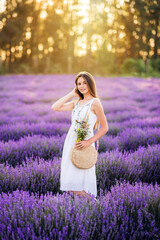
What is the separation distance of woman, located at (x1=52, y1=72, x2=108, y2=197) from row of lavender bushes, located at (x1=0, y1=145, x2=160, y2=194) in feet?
0.92

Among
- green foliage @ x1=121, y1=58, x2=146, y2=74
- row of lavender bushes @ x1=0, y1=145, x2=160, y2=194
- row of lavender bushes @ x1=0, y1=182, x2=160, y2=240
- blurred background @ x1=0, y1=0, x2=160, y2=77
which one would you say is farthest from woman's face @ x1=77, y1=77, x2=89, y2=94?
green foliage @ x1=121, y1=58, x2=146, y2=74

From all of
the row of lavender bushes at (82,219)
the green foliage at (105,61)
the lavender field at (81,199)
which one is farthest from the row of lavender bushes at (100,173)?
the green foliage at (105,61)

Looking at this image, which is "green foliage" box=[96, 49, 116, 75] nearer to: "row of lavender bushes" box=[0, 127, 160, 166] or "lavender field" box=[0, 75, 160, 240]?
"row of lavender bushes" box=[0, 127, 160, 166]

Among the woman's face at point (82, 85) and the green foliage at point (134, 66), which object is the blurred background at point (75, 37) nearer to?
the green foliage at point (134, 66)

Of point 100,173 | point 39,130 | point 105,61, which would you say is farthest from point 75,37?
point 100,173

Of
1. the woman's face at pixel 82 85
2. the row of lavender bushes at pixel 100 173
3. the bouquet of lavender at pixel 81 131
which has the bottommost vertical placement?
the row of lavender bushes at pixel 100 173

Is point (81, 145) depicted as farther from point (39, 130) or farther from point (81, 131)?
point (39, 130)

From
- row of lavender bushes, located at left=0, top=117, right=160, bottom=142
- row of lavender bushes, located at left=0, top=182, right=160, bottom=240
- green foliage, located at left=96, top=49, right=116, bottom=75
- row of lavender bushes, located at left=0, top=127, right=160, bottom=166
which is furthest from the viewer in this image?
green foliage, located at left=96, top=49, right=116, bottom=75

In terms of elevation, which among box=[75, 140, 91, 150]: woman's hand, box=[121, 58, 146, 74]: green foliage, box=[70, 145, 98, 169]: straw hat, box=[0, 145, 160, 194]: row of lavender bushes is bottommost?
box=[0, 145, 160, 194]: row of lavender bushes

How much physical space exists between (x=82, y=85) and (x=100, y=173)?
45.0 inches

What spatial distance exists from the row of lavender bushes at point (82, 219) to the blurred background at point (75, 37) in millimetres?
30539

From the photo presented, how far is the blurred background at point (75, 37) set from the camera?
34.7 metres

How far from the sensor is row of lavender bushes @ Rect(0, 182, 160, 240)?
1.61 m

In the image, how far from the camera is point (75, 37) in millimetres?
46094
